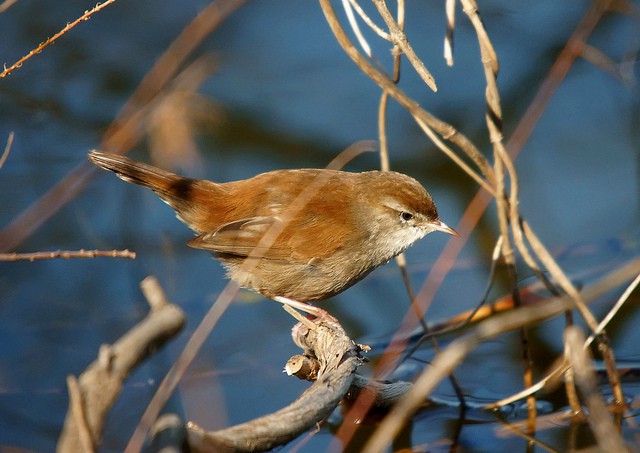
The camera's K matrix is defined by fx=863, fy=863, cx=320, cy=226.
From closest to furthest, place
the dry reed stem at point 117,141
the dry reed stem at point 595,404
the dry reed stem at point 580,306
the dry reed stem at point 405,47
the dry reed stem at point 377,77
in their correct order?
the dry reed stem at point 595,404 < the dry reed stem at point 405,47 < the dry reed stem at point 117,141 < the dry reed stem at point 377,77 < the dry reed stem at point 580,306

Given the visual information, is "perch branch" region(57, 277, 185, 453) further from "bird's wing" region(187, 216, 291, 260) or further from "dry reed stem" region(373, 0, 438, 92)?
"bird's wing" region(187, 216, 291, 260)

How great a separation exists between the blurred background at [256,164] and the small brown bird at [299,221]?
903 mm

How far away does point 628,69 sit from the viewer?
8148mm

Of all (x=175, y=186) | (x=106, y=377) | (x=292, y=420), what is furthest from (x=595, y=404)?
(x=175, y=186)

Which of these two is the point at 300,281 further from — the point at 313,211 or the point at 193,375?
the point at 193,375

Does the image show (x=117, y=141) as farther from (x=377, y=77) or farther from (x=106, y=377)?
(x=106, y=377)

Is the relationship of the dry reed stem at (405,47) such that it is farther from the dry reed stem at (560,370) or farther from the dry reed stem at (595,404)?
the dry reed stem at (595,404)

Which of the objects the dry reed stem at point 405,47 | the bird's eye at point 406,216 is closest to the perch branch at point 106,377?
the dry reed stem at point 405,47

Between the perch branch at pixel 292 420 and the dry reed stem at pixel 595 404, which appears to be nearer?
the dry reed stem at pixel 595 404

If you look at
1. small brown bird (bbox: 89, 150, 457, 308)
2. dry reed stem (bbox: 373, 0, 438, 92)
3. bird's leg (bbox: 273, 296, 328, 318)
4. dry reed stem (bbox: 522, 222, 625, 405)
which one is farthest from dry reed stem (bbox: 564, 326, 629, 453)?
bird's leg (bbox: 273, 296, 328, 318)

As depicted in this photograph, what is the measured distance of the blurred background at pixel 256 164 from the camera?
235 inches

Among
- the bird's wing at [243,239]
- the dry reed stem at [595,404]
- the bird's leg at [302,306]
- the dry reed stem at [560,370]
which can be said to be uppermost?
the bird's wing at [243,239]

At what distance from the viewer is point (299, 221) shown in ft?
16.5

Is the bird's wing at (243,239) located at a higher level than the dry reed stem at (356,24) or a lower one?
lower
